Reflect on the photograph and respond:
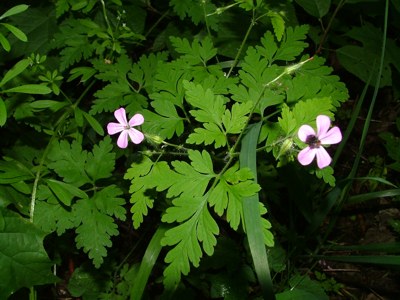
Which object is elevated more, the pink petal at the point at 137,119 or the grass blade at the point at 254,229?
the pink petal at the point at 137,119

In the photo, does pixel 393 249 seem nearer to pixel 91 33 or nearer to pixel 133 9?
pixel 91 33

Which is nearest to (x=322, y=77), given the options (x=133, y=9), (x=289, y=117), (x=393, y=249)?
(x=289, y=117)

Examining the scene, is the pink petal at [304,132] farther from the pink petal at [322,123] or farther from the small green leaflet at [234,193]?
the small green leaflet at [234,193]

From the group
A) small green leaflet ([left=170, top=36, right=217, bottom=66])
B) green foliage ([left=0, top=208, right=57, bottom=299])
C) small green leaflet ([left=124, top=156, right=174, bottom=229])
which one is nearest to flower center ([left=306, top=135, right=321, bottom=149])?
small green leaflet ([left=124, top=156, right=174, bottom=229])

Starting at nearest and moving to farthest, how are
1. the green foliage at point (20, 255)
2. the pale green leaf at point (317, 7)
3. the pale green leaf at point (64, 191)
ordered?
the green foliage at point (20, 255)
the pale green leaf at point (64, 191)
the pale green leaf at point (317, 7)

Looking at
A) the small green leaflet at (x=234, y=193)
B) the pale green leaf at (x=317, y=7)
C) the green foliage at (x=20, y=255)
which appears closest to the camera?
the small green leaflet at (x=234, y=193)

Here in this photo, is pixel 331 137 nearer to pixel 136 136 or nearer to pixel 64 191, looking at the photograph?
pixel 136 136

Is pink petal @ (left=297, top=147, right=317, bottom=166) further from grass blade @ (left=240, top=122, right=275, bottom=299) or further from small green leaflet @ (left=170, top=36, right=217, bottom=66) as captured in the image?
small green leaflet @ (left=170, top=36, right=217, bottom=66)

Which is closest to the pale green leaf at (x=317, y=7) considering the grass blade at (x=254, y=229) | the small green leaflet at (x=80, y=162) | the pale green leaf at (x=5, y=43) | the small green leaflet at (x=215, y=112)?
the small green leaflet at (x=215, y=112)
